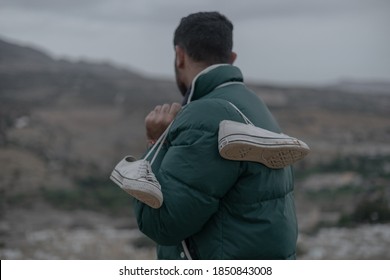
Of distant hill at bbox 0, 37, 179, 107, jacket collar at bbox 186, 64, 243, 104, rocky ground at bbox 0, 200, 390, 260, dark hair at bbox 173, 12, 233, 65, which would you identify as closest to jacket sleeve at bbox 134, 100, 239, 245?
jacket collar at bbox 186, 64, 243, 104

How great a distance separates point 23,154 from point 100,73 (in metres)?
7.94

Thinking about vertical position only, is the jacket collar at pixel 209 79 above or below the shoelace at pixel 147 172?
above

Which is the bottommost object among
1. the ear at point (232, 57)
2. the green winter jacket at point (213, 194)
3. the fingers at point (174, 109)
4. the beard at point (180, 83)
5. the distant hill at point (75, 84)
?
the distant hill at point (75, 84)

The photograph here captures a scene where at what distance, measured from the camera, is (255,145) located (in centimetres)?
174

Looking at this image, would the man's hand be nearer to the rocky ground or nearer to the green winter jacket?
the green winter jacket

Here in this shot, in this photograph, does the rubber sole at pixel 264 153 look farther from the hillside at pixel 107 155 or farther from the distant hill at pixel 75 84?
the distant hill at pixel 75 84

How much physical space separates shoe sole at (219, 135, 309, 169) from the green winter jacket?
1.1 inches

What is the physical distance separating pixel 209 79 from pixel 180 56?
0.14 m

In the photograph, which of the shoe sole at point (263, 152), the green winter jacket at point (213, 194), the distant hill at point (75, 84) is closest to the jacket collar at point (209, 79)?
the green winter jacket at point (213, 194)

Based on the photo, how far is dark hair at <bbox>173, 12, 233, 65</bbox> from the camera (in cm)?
192

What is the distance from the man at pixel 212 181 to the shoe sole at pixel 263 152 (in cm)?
3

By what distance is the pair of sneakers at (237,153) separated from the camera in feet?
5.65
